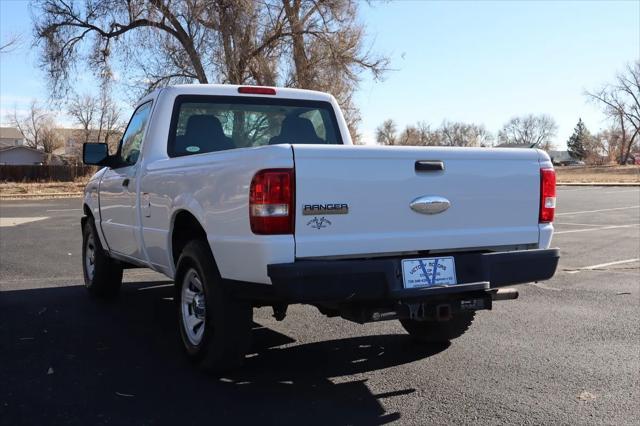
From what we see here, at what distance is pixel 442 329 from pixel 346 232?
5.85 feet

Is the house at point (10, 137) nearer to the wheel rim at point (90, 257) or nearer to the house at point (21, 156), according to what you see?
the house at point (21, 156)

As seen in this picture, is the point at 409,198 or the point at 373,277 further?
the point at 409,198

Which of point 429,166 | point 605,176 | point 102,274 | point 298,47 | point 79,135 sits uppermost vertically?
point 79,135

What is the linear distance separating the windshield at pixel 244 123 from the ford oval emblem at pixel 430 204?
2.00m

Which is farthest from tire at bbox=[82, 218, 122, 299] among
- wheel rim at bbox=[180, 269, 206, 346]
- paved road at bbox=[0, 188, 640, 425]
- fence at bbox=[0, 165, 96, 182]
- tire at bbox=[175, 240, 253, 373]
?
fence at bbox=[0, 165, 96, 182]

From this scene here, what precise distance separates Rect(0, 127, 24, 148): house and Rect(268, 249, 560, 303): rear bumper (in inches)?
4449

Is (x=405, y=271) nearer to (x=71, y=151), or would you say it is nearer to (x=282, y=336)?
(x=282, y=336)

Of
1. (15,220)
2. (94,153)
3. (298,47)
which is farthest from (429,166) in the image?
(298,47)

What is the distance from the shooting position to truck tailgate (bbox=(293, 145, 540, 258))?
3693mm

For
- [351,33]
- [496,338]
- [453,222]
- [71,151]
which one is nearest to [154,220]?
[453,222]

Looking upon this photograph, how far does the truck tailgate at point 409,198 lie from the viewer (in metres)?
3.69

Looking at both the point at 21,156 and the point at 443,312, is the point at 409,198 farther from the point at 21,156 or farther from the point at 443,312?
the point at 21,156

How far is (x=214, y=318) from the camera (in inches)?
164

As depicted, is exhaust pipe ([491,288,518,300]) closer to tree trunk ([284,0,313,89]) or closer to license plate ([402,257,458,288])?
license plate ([402,257,458,288])
